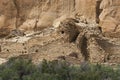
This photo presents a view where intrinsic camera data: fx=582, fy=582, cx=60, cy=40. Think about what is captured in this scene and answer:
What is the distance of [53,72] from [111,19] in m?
12.6

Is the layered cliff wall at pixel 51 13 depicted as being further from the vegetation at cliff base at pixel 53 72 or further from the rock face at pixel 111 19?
the vegetation at cliff base at pixel 53 72

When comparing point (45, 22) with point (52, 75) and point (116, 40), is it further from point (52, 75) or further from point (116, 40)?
point (52, 75)

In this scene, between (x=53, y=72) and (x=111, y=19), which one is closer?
(x=53, y=72)

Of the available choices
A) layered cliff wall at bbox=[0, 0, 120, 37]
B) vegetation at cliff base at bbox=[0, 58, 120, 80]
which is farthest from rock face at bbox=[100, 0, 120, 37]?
vegetation at cliff base at bbox=[0, 58, 120, 80]

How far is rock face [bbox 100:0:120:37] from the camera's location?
38.3 meters

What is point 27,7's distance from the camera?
4475 cm

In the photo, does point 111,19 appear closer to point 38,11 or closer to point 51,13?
point 51,13

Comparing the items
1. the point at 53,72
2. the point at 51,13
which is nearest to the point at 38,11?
the point at 51,13

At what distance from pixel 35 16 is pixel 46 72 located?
1720 centimetres

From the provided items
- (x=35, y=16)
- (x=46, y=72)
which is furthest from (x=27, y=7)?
(x=46, y=72)

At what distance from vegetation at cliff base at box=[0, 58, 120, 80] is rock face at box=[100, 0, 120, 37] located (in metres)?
9.92

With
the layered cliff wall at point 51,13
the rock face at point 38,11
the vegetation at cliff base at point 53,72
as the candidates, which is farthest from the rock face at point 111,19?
the vegetation at cliff base at point 53,72

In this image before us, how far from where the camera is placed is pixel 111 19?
3856cm

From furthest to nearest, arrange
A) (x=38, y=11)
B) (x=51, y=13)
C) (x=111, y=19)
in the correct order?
(x=38, y=11) < (x=51, y=13) < (x=111, y=19)
